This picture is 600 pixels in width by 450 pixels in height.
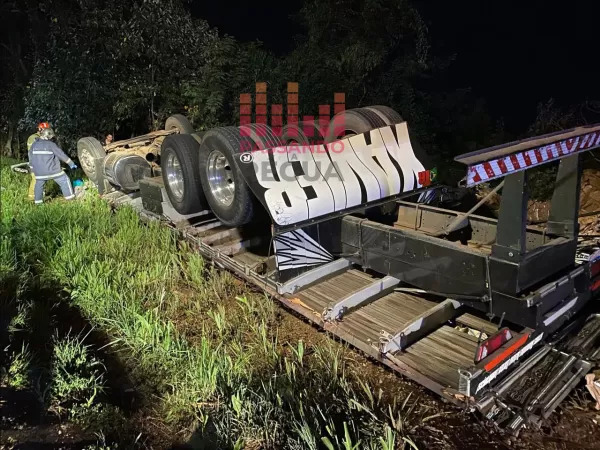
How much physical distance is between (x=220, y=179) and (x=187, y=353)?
1988 millimetres

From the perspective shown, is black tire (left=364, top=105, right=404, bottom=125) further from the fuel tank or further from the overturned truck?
the fuel tank

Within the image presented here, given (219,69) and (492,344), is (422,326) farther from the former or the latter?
(219,69)

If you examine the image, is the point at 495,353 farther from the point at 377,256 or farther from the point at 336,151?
the point at 336,151

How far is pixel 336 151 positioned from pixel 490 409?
2398 millimetres

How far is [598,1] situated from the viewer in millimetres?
6844

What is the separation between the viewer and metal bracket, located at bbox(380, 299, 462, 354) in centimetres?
289

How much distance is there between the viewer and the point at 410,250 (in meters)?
3.30

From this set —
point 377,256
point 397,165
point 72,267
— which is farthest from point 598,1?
point 72,267

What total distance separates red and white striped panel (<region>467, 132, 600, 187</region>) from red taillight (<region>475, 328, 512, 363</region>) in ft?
2.83

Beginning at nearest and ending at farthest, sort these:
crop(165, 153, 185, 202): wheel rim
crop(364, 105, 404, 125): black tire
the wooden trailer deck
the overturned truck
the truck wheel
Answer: the overturned truck → the wooden trailer deck → crop(364, 105, 404, 125): black tire → crop(165, 153, 185, 202): wheel rim → the truck wheel

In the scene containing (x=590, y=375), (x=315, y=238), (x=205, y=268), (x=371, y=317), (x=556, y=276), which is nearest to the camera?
(x=590, y=375)

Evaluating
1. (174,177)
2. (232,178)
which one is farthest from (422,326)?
(174,177)

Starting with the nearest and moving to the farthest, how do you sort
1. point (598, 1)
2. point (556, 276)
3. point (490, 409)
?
point (490, 409) < point (556, 276) < point (598, 1)

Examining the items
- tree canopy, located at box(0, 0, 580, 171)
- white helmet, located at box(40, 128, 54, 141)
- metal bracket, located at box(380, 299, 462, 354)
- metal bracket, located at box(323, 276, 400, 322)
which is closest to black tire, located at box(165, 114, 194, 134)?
tree canopy, located at box(0, 0, 580, 171)
